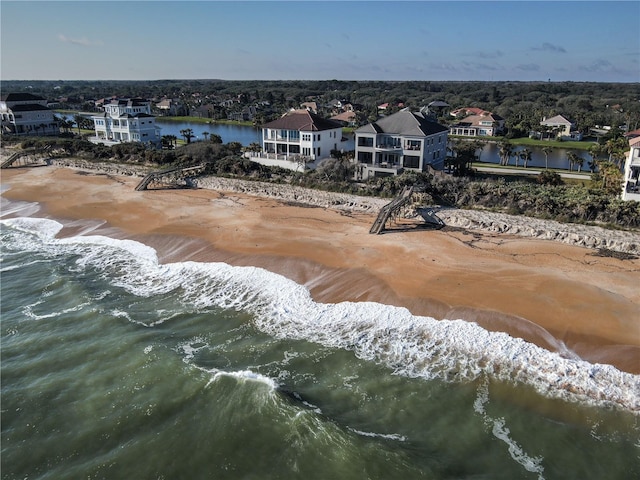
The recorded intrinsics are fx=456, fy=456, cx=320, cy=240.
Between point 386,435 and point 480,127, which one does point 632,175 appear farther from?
point 480,127

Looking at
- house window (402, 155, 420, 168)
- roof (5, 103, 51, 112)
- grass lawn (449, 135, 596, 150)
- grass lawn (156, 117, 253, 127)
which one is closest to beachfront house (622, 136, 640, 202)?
house window (402, 155, 420, 168)

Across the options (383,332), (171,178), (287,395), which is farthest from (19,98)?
(287,395)

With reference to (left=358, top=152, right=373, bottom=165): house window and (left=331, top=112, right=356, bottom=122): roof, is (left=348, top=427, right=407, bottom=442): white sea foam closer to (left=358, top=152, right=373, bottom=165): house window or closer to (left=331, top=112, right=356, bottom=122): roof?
(left=358, top=152, right=373, bottom=165): house window

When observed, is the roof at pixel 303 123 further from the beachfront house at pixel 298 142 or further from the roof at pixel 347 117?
the roof at pixel 347 117

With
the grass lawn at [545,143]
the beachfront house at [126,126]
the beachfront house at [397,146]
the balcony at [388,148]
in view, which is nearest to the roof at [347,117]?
the grass lawn at [545,143]

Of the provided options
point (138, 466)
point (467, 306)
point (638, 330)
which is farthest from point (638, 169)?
point (138, 466)
